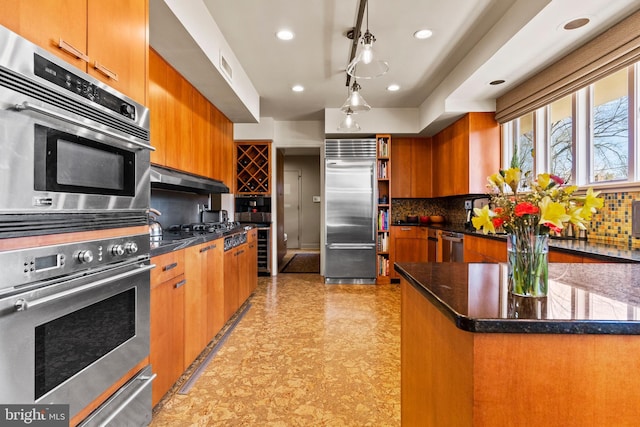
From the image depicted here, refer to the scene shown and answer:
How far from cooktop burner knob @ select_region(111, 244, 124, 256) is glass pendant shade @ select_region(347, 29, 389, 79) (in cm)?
174

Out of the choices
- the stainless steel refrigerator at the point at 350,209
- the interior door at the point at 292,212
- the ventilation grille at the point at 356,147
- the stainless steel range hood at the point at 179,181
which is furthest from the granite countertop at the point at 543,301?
the interior door at the point at 292,212

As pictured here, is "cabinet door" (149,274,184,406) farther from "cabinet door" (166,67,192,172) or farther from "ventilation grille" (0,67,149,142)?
"cabinet door" (166,67,192,172)

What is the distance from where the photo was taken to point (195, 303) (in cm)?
221

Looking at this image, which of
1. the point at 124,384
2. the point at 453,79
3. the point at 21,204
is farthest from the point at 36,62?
the point at 453,79

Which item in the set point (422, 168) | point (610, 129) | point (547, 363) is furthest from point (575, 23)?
point (422, 168)

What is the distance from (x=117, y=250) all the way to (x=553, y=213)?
57.8 inches

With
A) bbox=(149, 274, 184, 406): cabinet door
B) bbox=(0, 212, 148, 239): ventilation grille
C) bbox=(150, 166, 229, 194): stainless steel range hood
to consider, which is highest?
bbox=(150, 166, 229, 194): stainless steel range hood

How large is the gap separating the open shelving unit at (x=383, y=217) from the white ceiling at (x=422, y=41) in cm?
93

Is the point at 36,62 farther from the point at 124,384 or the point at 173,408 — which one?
the point at 173,408

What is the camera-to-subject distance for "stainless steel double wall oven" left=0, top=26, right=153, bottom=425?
0.83m

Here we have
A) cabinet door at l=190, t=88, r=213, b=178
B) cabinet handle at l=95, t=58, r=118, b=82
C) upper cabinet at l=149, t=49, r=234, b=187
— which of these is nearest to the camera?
cabinet handle at l=95, t=58, r=118, b=82

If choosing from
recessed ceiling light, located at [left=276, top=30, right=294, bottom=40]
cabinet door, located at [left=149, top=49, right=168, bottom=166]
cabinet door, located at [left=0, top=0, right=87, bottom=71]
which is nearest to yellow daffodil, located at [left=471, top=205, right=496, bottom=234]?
cabinet door, located at [left=0, top=0, right=87, bottom=71]

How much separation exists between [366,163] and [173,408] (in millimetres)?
3818

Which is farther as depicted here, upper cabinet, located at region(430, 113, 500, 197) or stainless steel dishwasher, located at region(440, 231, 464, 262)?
upper cabinet, located at region(430, 113, 500, 197)
